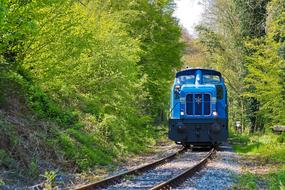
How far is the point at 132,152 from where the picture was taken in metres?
20.3

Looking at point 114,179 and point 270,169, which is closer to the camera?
point 114,179

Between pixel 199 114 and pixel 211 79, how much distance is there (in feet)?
7.38

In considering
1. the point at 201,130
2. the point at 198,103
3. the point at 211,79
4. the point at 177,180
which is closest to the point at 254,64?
the point at 211,79

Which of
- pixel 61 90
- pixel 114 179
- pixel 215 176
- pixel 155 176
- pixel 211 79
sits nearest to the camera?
pixel 114 179

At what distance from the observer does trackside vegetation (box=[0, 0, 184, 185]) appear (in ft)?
40.4

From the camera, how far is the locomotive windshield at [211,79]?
885 inches

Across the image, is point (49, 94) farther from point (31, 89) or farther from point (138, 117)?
point (138, 117)

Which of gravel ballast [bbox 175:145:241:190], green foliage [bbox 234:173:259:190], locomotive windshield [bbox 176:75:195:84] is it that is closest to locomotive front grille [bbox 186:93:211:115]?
locomotive windshield [bbox 176:75:195:84]

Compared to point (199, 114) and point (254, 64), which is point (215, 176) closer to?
point (199, 114)

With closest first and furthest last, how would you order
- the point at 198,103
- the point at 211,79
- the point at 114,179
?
the point at 114,179 < the point at 198,103 < the point at 211,79

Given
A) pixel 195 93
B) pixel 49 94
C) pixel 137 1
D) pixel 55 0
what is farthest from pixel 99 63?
pixel 137 1

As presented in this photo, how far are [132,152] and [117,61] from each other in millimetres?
3936

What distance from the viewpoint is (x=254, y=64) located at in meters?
27.8

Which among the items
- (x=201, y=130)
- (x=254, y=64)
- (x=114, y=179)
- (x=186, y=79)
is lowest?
(x=114, y=179)
